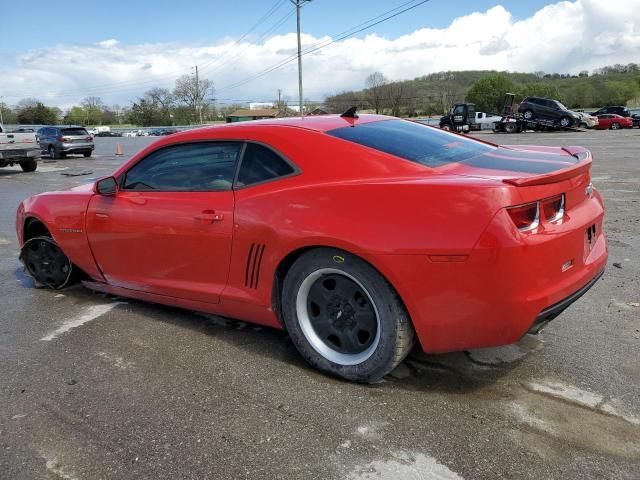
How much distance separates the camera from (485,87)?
82500 millimetres

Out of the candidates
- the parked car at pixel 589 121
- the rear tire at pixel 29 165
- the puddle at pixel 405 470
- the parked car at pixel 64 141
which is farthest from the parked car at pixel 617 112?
the puddle at pixel 405 470

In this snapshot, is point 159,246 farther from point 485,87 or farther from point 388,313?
point 485,87

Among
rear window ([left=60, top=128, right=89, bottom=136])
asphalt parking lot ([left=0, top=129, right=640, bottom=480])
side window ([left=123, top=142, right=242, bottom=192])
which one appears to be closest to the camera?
asphalt parking lot ([left=0, top=129, right=640, bottom=480])

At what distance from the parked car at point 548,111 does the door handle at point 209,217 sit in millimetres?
34629

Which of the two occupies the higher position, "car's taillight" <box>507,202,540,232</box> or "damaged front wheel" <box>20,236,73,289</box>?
"car's taillight" <box>507,202,540,232</box>

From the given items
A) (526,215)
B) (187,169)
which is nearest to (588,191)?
(526,215)

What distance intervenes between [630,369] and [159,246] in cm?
302

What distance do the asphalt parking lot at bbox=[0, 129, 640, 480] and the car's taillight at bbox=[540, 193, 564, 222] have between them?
94 cm

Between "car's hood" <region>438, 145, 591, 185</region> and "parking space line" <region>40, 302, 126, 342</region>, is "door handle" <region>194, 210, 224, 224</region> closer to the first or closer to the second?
"car's hood" <region>438, 145, 591, 185</region>

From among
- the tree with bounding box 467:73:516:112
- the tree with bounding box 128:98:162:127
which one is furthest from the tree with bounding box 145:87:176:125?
the tree with bounding box 467:73:516:112

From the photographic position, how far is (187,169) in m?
3.58

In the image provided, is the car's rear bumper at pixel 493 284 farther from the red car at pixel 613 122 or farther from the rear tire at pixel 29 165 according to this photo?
the red car at pixel 613 122

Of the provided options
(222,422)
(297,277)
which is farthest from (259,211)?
(222,422)

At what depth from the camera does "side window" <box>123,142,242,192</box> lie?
3.36m
